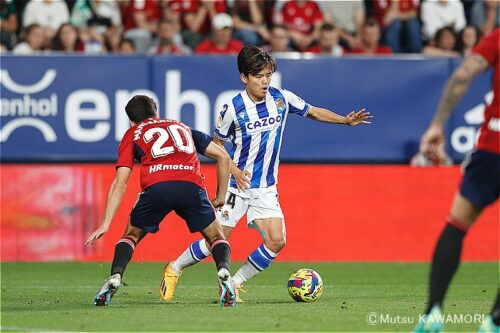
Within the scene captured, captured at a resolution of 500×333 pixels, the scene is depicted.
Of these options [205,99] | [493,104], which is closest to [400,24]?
[205,99]

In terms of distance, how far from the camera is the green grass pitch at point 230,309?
7.91 m

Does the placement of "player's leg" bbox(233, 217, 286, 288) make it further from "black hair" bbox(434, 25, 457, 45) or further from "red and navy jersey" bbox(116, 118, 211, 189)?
"black hair" bbox(434, 25, 457, 45)

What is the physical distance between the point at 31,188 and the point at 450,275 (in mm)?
9791

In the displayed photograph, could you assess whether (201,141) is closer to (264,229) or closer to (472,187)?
(264,229)

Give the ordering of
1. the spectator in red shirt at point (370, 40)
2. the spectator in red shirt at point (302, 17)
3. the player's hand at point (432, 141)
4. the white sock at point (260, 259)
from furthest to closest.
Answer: the spectator in red shirt at point (302, 17) → the spectator in red shirt at point (370, 40) → the white sock at point (260, 259) → the player's hand at point (432, 141)

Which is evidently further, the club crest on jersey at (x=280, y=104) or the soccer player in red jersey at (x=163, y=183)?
the club crest on jersey at (x=280, y=104)

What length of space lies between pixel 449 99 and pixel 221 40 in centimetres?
1029

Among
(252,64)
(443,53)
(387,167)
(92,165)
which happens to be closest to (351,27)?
(443,53)

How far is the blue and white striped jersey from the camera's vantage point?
10.1 metres

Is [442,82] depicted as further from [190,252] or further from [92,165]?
[190,252]

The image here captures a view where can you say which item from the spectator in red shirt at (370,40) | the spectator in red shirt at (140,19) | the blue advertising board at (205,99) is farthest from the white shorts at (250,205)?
the spectator in red shirt at (140,19)

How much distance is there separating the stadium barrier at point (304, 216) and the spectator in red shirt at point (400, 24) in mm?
2655

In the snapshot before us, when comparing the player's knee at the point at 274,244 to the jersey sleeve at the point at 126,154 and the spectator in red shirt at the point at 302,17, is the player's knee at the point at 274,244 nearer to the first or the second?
the jersey sleeve at the point at 126,154

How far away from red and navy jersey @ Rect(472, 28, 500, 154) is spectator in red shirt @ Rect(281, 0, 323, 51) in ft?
35.5
